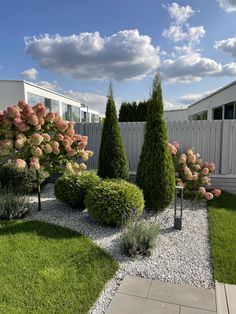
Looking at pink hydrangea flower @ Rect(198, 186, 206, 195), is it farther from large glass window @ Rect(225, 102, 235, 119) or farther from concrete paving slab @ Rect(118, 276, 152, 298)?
large glass window @ Rect(225, 102, 235, 119)

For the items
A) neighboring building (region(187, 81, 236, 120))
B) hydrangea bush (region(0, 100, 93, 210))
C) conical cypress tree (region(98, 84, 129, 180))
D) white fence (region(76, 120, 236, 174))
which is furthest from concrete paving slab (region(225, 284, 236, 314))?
neighboring building (region(187, 81, 236, 120))

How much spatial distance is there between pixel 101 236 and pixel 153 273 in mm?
1136

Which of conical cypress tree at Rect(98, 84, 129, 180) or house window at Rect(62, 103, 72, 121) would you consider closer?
conical cypress tree at Rect(98, 84, 129, 180)

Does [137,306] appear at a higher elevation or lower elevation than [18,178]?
lower

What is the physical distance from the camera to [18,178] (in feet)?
19.6

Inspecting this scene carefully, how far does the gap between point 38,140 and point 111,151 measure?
218 centimetres

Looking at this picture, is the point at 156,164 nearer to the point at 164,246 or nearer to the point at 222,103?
the point at 164,246

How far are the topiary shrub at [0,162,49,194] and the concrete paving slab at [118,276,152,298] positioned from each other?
380 cm

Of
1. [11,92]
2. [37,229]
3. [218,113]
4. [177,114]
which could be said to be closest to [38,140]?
[37,229]

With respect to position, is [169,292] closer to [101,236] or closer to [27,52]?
[101,236]

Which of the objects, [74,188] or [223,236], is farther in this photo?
[74,188]

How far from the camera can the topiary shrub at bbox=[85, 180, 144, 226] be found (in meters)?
4.04

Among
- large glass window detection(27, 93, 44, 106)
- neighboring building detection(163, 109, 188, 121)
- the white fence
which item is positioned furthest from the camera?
neighboring building detection(163, 109, 188, 121)

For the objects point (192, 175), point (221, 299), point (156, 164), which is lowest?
point (221, 299)
